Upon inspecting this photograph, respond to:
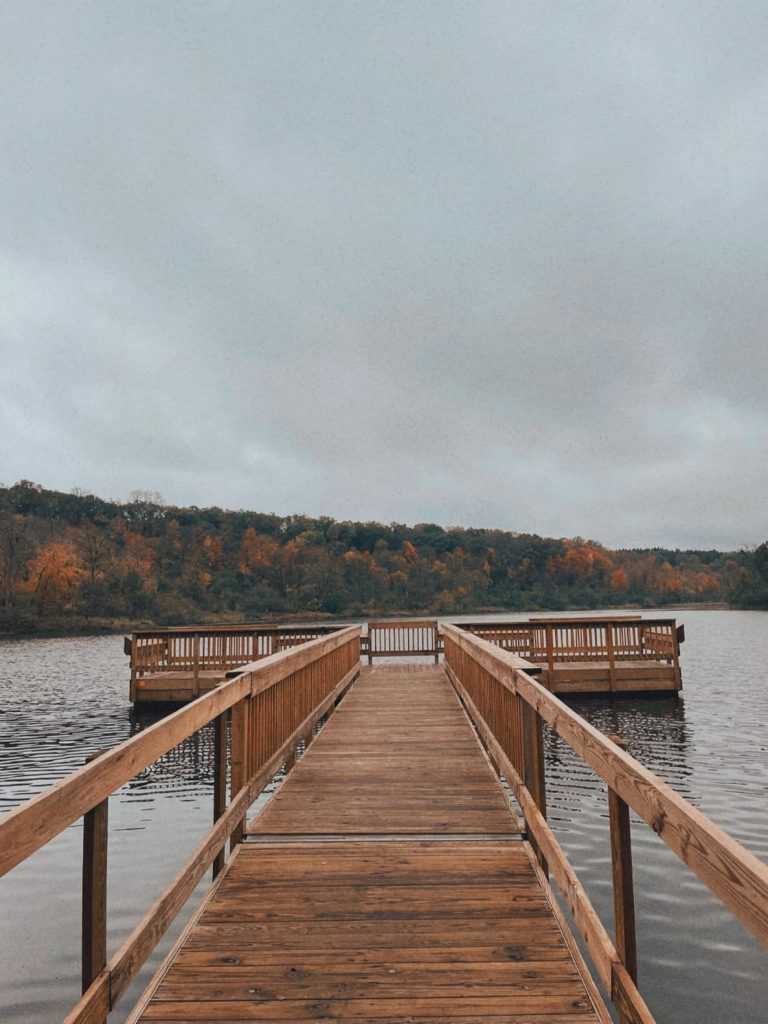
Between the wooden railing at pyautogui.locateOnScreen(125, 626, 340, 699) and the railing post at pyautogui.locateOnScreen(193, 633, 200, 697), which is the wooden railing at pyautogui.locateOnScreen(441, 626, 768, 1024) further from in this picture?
the railing post at pyautogui.locateOnScreen(193, 633, 200, 697)

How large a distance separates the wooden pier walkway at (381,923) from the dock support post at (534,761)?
10.5 inches

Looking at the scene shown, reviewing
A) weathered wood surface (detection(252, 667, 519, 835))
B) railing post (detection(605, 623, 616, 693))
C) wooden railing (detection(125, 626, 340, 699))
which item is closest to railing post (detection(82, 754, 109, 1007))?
weathered wood surface (detection(252, 667, 519, 835))

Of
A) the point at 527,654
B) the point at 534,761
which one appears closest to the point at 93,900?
the point at 534,761

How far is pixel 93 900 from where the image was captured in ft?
6.15

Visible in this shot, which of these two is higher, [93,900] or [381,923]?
[93,900]

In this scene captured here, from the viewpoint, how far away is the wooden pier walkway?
2240mm

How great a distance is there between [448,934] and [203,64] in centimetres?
2401

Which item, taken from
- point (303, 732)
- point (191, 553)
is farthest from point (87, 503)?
point (303, 732)

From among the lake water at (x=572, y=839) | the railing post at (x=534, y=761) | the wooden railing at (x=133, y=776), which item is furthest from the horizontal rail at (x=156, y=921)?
the railing post at (x=534, y=761)

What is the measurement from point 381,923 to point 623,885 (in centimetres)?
125

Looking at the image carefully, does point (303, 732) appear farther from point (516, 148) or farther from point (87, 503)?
point (87, 503)

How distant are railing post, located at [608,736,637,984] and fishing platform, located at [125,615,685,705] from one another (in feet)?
39.7

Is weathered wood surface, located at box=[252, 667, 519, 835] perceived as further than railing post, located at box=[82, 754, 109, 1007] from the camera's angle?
Yes

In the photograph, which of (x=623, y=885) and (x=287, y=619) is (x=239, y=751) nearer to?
(x=623, y=885)
